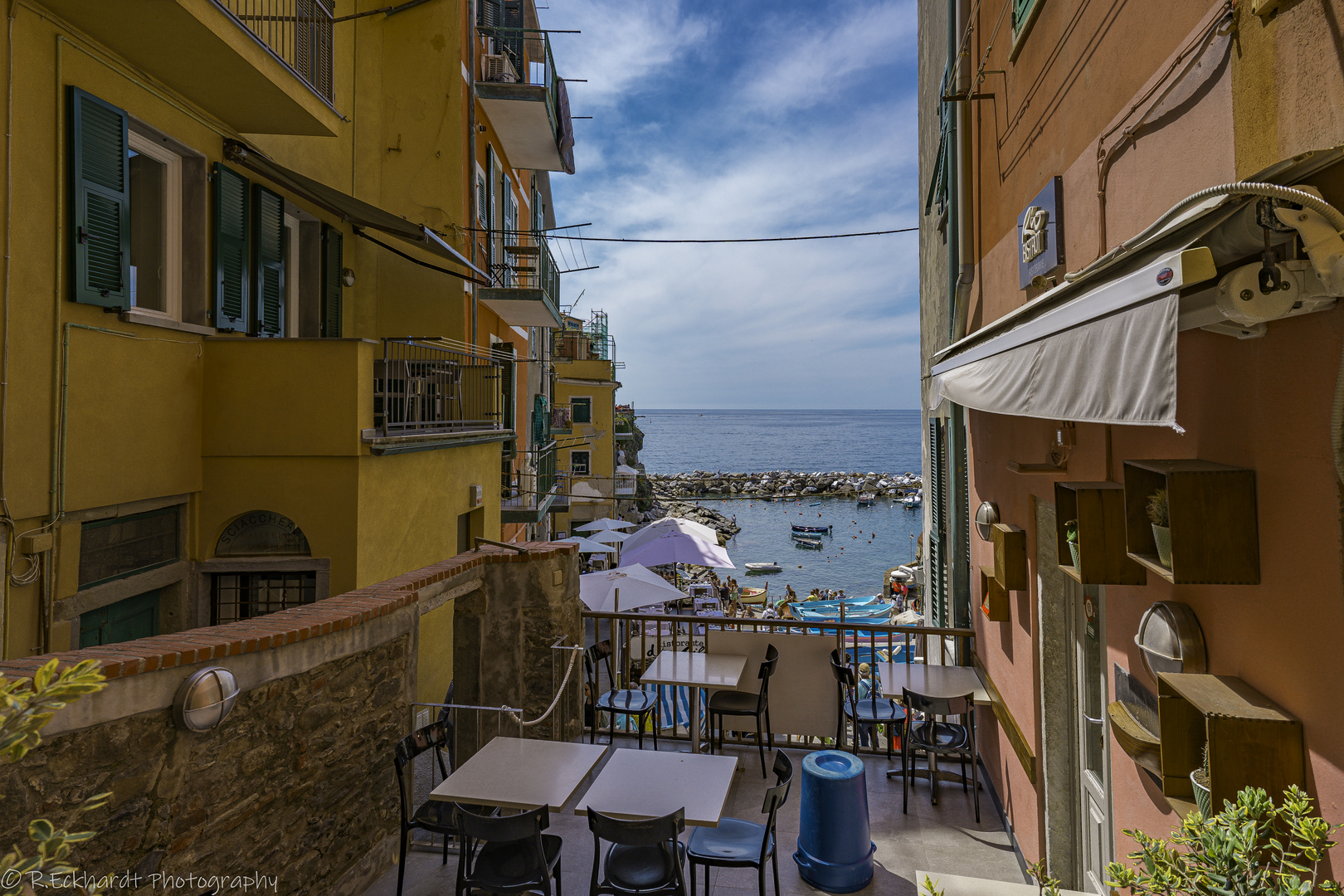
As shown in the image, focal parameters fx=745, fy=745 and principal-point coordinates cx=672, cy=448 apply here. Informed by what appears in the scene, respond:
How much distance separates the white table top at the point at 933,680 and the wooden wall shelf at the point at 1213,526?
4.27m

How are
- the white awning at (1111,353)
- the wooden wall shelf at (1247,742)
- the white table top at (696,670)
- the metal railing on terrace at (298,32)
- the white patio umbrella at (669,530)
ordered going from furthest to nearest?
the white patio umbrella at (669,530) < the metal railing on terrace at (298,32) < the white table top at (696,670) < the wooden wall shelf at (1247,742) < the white awning at (1111,353)

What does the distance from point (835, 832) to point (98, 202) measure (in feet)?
22.7

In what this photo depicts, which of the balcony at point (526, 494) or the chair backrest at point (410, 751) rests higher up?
the balcony at point (526, 494)

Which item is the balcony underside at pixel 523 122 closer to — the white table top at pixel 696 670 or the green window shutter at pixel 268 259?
the green window shutter at pixel 268 259

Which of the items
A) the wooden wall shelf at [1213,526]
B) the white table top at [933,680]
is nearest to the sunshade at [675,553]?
the white table top at [933,680]

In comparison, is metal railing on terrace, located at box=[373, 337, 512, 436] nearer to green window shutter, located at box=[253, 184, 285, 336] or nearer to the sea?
green window shutter, located at box=[253, 184, 285, 336]

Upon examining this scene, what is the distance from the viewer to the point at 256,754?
3.81 metres

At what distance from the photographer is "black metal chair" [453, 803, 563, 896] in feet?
12.8

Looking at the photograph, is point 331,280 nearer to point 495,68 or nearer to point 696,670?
point 495,68

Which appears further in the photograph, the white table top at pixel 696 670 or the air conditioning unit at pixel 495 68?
the air conditioning unit at pixel 495 68

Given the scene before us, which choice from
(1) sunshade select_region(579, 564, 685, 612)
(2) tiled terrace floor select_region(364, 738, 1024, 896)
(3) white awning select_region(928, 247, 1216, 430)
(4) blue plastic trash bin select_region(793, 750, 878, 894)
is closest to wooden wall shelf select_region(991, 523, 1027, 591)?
(4) blue plastic trash bin select_region(793, 750, 878, 894)

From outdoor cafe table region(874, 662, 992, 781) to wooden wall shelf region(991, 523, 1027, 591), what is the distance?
1329 millimetres

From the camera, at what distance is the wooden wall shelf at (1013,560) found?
215 inches

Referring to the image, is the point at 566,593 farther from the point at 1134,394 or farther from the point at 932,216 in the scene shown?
the point at 932,216
